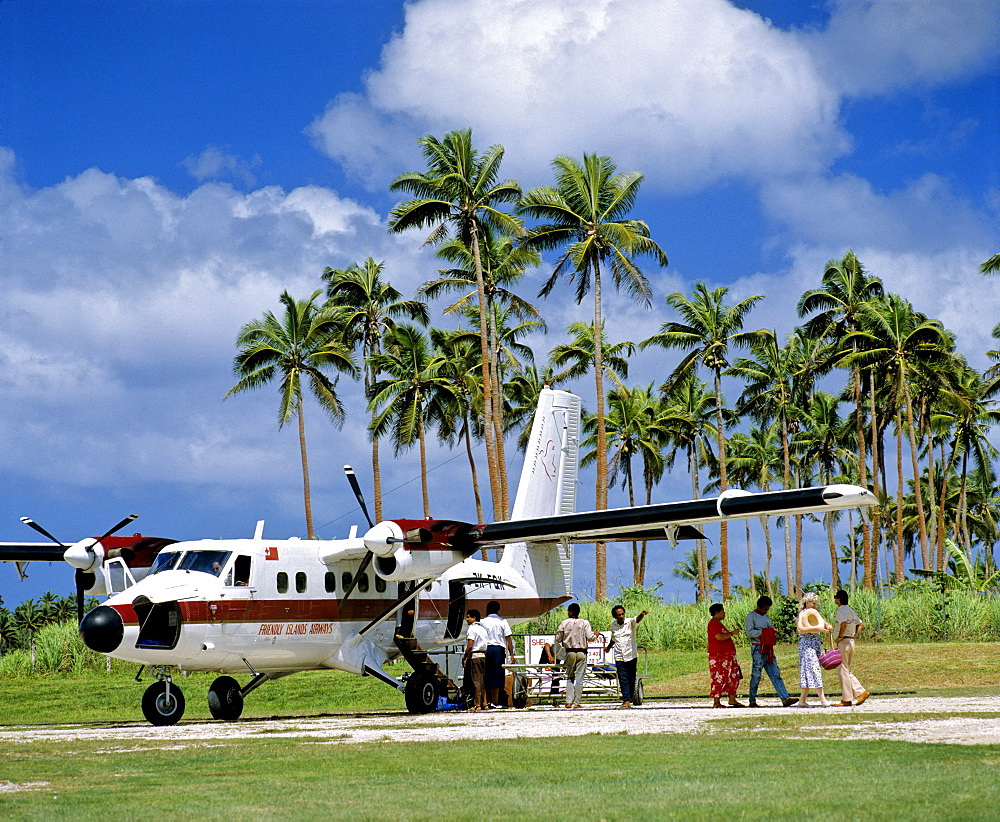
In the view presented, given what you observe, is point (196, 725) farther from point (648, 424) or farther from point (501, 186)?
point (648, 424)

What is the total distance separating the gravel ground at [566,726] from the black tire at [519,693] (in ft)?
3.49

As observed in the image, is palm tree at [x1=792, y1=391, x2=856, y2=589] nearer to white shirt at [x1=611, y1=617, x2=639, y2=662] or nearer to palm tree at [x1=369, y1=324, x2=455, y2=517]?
palm tree at [x1=369, y1=324, x2=455, y2=517]

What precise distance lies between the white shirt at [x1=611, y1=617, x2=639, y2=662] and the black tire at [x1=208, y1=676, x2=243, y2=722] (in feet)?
21.5

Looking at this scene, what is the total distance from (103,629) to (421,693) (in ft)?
19.7

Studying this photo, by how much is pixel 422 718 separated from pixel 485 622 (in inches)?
85.8

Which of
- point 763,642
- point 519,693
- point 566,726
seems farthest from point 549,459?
point 566,726

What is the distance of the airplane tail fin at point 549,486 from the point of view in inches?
998

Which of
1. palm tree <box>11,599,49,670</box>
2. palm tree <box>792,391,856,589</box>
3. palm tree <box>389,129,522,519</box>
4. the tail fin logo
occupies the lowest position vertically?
palm tree <box>11,599,49,670</box>

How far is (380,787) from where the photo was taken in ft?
33.3

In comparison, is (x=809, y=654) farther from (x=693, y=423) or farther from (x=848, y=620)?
(x=693, y=423)

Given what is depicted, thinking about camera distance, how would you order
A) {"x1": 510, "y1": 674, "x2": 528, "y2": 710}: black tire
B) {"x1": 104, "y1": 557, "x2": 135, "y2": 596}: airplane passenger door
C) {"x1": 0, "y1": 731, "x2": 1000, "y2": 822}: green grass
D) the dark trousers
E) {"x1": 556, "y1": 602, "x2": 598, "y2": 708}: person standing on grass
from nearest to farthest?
{"x1": 0, "y1": 731, "x2": 1000, "y2": 822}: green grass
the dark trousers
{"x1": 556, "y1": 602, "x2": 598, "y2": 708}: person standing on grass
{"x1": 104, "y1": 557, "x2": 135, "y2": 596}: airplane passenger door
{"x1": 510, "y1": 674, "x2": 528, "y2": 710}: black tire

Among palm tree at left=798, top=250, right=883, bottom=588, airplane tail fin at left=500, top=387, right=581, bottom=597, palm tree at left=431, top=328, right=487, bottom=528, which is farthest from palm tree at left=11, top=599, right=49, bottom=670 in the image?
airplane tail fin at left=500, top=387, right=581, bottom=597

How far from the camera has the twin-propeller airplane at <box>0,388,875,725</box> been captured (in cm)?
1888

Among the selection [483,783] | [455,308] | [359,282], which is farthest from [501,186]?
[483,783]
